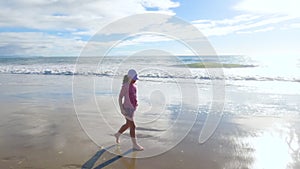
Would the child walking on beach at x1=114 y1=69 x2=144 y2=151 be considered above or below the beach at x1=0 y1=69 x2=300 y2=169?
above

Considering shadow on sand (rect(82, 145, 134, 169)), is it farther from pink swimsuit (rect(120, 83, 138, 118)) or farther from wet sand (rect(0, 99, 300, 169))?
pink swimsuit (rect(120, 83, 138, 118))

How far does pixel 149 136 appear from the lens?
6914 mm

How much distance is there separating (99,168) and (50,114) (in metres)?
4.73

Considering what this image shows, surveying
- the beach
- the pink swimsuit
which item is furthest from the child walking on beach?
the beach

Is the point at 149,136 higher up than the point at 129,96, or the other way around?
the point at 129,96

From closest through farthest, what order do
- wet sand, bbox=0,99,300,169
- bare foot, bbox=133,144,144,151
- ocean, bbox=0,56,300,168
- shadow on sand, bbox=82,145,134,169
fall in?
shadow on sand, bbox=82,145,134,169
wet sand, bbox=0,99,300,169
ocean, bbox=0,56,300,168
bare foot, bbox=133,144,144,151

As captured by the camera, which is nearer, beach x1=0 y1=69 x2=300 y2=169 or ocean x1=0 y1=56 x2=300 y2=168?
beach x1=0 y1=69 x2=300 y2=169

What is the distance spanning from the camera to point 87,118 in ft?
28.3

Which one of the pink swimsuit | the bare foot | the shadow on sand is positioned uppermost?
the pink swimsuit

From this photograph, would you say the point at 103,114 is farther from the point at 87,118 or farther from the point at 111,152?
the point at 111,152

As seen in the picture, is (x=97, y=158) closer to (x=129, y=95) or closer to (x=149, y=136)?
(x=129, y=95)

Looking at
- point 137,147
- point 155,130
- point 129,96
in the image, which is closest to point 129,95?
point 129,96

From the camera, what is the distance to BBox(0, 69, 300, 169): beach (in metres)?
5.34

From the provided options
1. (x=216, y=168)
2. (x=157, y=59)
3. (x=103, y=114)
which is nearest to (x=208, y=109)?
(x=103, y=114)
